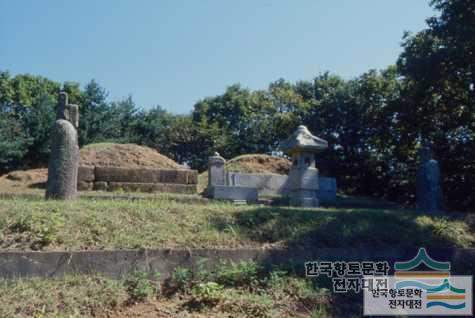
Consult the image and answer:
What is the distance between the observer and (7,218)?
5.09 metres

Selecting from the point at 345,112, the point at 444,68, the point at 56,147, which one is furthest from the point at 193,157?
the point at 56,147

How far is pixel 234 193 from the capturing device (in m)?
10.9

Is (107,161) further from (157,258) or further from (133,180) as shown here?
(157,258)

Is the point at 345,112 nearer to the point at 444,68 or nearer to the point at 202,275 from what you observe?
the point at 444,68

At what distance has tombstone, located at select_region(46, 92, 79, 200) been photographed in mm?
7438

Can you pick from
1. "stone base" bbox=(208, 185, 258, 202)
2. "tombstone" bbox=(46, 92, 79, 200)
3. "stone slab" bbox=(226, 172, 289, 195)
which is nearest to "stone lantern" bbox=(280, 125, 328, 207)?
"stone base" bbox=(208, 185, 258, 202)

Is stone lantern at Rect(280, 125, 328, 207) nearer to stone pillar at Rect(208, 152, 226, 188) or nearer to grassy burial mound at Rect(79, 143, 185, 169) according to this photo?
stone pillar at Rect(208, 152, 226, 188)

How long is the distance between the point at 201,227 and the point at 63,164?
3233 millimetres

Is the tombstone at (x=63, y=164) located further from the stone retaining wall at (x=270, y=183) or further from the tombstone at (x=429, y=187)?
the tombstone at (x=429, y=187)

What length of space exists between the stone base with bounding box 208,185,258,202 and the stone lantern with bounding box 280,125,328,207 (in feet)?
3.27

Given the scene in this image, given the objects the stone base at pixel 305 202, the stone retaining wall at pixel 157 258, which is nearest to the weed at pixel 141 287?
the stone retaining wall at pixel 157 258

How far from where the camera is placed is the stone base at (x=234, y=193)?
35.4 ft

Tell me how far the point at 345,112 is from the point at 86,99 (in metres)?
15.4

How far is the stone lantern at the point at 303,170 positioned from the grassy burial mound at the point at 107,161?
4498 mm
